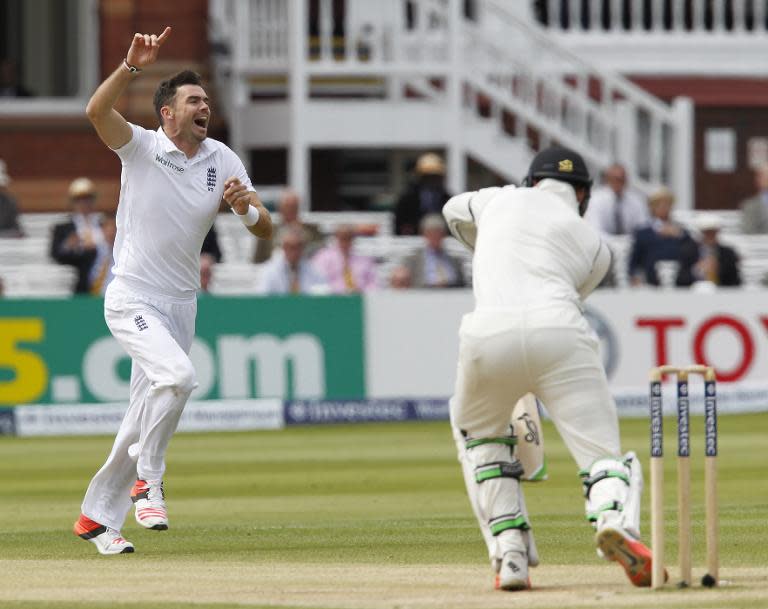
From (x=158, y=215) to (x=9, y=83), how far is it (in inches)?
553

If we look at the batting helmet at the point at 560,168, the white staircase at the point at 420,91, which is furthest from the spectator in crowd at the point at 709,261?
the batting helmet at the point at 560,168

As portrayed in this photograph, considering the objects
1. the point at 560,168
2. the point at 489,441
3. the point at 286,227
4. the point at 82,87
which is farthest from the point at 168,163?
the point at 82,87

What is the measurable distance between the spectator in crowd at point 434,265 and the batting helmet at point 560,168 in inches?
354

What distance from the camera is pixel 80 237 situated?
16.3 meters

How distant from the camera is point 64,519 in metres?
9.73

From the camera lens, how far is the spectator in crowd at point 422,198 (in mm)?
17250

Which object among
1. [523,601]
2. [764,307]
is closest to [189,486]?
[523,601]

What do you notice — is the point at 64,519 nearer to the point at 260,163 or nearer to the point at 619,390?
the point at 619,390

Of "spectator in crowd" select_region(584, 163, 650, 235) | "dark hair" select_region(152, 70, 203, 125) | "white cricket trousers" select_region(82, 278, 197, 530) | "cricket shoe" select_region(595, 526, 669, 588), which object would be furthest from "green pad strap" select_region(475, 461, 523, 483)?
"spectator in crowd" select_region(584, 163, 650, 235)

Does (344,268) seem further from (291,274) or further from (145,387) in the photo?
(145,387)

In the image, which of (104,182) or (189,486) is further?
(104,182)

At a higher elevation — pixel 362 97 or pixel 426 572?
pixel 362 97

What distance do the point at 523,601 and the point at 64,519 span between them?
3.64 meters

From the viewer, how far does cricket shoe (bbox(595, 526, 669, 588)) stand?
659 centimetres
